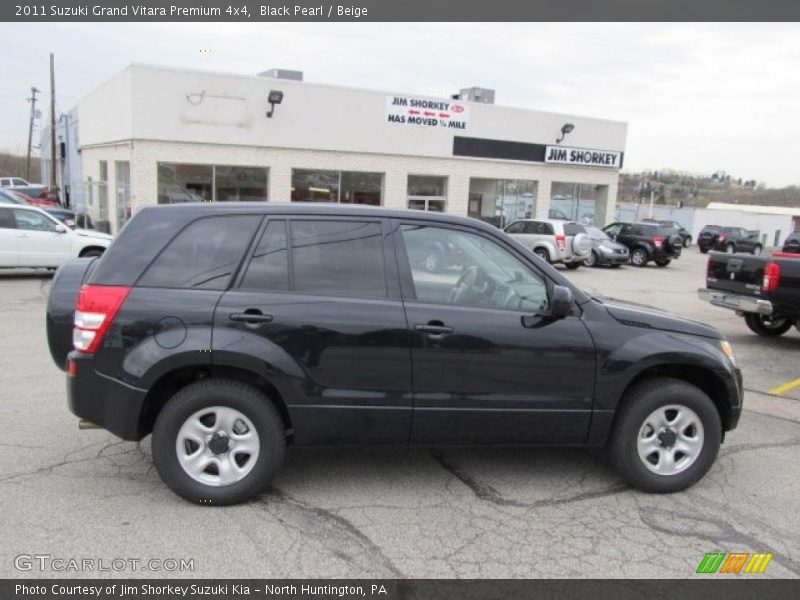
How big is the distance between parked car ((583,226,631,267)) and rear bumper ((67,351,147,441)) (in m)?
20.6

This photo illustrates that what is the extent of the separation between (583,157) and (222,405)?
27000 millimetres

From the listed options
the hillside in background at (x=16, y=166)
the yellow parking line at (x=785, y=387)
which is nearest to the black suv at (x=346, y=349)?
the yellow parking line at (x=785, y=387)

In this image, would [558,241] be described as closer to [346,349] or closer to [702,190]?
[346,349]

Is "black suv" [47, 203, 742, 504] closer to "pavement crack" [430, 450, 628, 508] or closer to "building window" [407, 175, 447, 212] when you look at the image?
"pavement crack" [430, 450, 628, 508]

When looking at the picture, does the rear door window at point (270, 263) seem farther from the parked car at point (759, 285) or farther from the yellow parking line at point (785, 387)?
the parked car at point (759, 285)

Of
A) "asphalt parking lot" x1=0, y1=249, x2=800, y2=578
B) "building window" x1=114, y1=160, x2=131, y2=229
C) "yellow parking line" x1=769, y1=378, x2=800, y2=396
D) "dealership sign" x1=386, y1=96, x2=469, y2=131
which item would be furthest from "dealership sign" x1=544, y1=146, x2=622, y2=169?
"asphalt parking lot" x1=0, y1=249, x2=800, y2=578

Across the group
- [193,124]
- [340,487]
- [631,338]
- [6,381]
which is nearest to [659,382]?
[631,338]

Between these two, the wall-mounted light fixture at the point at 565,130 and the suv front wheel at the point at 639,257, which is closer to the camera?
the suv front wheel at the point at 639,257

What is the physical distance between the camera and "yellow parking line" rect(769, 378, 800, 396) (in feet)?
23.3

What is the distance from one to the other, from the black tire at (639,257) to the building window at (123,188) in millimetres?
18192

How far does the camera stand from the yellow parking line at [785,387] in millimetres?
7102

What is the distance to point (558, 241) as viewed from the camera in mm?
21234

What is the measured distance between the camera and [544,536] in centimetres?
368
